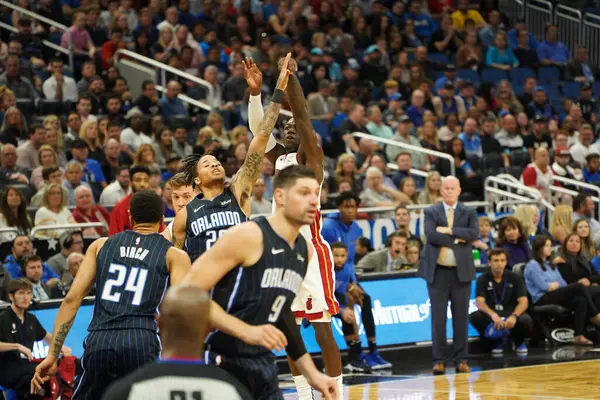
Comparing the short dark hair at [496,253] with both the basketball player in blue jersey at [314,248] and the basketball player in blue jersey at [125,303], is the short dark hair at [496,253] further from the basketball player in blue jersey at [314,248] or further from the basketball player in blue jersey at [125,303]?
the basketball player in blue jersey at [125,303]

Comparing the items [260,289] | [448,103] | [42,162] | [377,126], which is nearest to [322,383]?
[260,289]

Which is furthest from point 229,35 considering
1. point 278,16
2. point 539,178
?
point 539,178

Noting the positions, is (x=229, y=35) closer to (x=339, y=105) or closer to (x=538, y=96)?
(x=339, y=105)

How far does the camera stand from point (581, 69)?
2495 centimetres

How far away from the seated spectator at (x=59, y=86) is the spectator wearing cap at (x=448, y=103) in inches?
268

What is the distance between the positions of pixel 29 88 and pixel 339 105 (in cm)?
528

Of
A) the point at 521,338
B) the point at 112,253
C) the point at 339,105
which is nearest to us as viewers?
the point at 112,253

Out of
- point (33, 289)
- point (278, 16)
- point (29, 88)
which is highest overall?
point (278, 16)

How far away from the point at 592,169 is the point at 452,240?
7432 millimetres

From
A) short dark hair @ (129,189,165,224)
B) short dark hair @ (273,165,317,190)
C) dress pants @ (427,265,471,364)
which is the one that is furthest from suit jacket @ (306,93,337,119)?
short dark hair @ (273,165,317,190)

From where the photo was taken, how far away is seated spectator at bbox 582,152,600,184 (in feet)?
64.6

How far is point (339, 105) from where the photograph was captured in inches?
791

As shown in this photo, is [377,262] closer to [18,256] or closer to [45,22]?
[18,256]

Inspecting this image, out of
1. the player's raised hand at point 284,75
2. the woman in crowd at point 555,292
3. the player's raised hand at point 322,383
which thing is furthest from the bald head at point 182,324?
the woman in crowd at point 555,292
